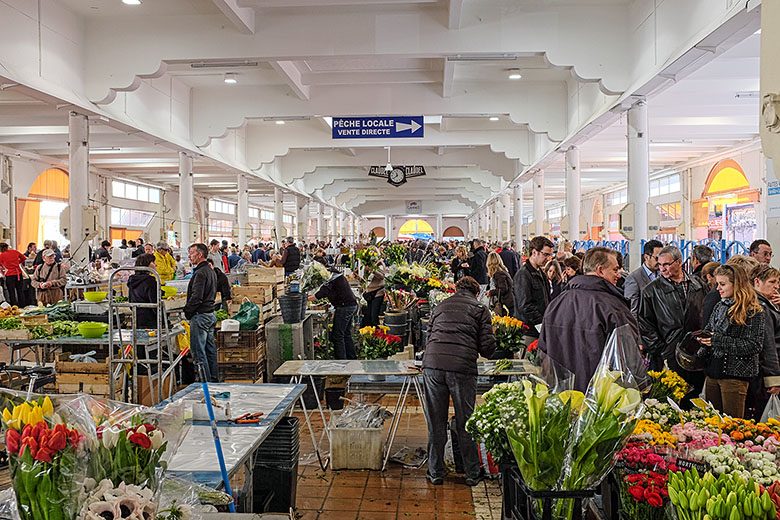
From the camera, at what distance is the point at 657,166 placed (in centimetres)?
2345

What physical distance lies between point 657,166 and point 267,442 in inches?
886

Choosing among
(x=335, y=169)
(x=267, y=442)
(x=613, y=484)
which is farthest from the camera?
(x=335, y=169)

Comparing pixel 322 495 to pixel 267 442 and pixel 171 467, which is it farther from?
pixel 171 467

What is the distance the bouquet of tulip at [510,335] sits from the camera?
625 centimetres

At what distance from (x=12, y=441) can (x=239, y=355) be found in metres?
6.56

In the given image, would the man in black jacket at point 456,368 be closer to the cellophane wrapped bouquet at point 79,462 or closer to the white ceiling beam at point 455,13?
the cellophane wrapped bouquet at point 79,462

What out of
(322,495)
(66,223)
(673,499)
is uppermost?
(66,223)

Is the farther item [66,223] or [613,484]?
[66,223]

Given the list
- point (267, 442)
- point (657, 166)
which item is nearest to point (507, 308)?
point (267, 442)

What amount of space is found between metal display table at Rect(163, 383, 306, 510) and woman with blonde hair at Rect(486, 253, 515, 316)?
4617 mm

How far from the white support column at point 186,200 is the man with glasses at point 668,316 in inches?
422

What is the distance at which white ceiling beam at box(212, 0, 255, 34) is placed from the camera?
761cm

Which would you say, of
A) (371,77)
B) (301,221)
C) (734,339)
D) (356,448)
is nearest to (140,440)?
(356,448)

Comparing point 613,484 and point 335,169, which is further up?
point 335,169
